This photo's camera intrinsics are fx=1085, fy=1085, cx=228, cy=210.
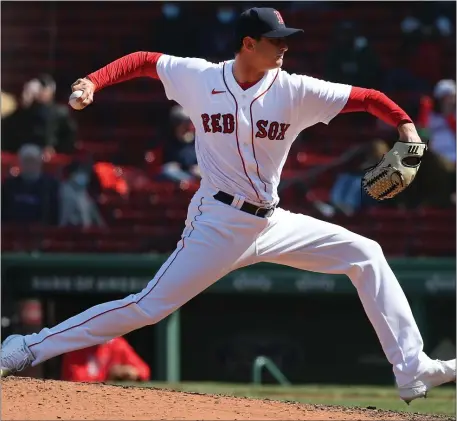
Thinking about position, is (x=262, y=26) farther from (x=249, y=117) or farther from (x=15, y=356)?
(x=15, y=356)

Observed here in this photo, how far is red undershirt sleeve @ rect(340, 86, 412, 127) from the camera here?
5.17 metres

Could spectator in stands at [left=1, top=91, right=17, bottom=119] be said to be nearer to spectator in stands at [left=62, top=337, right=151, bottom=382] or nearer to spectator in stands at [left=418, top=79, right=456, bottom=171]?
spectator in stands at [left=62, top=337, right=151, bottom=382]

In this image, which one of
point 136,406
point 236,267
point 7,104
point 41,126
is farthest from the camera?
point 7,104

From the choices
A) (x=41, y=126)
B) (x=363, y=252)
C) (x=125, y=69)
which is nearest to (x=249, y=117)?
(x=125, y=69)

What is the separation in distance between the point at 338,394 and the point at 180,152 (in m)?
3.12

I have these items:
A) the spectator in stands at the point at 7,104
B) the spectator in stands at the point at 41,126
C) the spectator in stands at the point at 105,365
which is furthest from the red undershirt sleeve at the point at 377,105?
the spectator in stands at the point at 7,104

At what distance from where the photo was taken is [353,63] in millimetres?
11016

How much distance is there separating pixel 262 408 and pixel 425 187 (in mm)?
5488

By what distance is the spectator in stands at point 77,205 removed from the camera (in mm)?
10336

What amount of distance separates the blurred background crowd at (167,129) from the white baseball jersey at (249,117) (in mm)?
4237

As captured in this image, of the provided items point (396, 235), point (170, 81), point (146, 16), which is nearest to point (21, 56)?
point (146, 16)

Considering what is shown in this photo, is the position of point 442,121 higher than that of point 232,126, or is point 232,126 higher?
point 442,121

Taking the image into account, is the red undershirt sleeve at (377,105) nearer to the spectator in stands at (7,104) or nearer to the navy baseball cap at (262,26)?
the navy baseball cap at (262,26)

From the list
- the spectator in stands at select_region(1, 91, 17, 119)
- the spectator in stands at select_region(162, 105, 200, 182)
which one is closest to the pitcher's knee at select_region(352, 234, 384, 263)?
the spectator in stands at select_region(162, 105, 200, 182)
